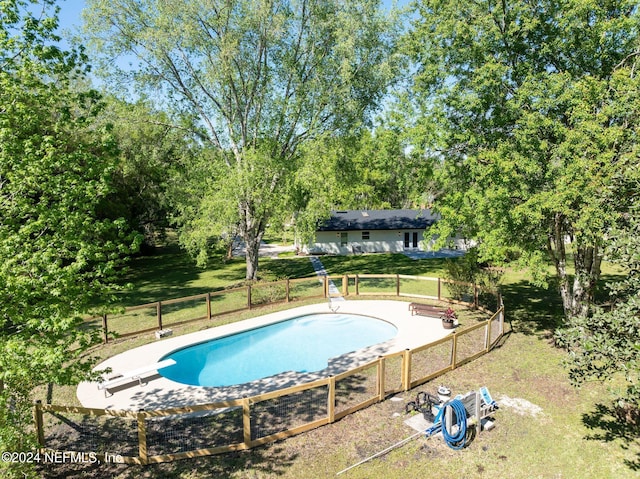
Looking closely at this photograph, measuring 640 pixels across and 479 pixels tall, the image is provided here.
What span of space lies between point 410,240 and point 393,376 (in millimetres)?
29625

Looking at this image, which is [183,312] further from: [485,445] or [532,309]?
[532,309]

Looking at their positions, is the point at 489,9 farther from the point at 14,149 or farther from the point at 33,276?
the point at 33,276

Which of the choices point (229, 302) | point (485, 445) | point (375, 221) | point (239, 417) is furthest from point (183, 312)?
point (375, 221)

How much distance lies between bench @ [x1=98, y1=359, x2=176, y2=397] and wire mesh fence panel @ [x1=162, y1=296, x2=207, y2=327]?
4849 mm

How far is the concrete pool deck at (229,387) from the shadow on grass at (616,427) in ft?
18.7

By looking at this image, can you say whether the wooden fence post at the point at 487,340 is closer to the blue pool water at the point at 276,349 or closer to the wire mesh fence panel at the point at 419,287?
the blue pool water at the point at 276,349

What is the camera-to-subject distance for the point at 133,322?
1742 centimetres

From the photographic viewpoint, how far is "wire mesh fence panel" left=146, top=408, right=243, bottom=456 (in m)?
8.18

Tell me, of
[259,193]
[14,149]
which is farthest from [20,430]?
[259,193]

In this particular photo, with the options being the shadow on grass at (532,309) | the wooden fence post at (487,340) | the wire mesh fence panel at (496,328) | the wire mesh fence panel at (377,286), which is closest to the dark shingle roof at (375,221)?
the wire mesh fence panel at (377,286)

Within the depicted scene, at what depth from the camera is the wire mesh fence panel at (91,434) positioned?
8.08m

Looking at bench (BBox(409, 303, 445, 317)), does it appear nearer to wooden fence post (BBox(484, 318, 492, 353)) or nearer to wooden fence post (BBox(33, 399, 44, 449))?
wooden fence post (BBox(484, 318, 492, 353))

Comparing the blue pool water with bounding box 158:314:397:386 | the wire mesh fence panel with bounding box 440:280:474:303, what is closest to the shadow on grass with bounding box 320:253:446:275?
the wire mesh fence panel with bounding box 440:280:474:303

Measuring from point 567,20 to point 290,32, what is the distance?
15136 mm
